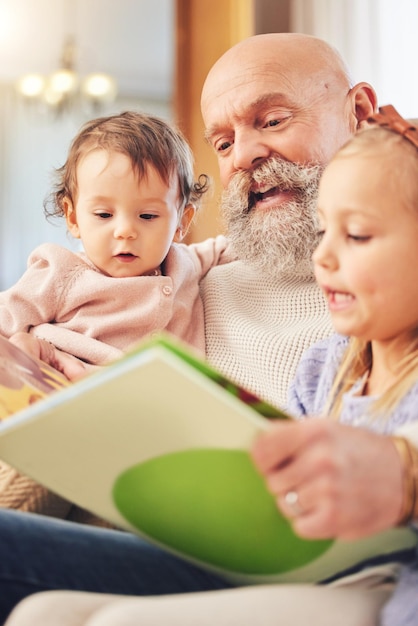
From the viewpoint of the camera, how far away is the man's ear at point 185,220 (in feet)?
5.19

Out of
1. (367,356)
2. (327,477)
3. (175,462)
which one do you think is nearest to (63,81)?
(367,356)

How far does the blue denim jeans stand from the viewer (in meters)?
0.86

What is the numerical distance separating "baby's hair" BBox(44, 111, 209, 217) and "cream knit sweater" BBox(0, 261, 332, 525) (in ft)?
0.57

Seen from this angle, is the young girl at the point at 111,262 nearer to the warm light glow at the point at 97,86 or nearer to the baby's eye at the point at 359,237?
the baby's eye at the point at 359,237

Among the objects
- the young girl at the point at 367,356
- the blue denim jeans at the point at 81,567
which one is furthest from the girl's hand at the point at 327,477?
the blue denim jeans at the point at 81,567

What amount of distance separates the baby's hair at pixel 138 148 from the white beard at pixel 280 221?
11 cm

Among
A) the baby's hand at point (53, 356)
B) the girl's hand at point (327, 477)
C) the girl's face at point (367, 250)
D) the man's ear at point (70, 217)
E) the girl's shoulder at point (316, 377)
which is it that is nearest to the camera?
the girl's hand at point (327, 477)

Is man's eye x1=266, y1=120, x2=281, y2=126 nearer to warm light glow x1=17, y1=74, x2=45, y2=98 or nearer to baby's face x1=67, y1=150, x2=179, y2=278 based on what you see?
baby's face x1=67, y1=150, x2=179, y2=278

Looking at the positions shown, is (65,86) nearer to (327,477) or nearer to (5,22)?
(5,22)

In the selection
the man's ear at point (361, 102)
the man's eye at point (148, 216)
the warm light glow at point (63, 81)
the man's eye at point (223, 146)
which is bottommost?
the warm light glow at point (63, 81)

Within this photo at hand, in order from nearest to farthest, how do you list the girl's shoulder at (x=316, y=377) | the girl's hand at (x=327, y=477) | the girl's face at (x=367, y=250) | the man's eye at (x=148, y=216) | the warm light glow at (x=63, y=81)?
1. the girl's hand at (x=327, y=477)
2. the girl's face at (x=367, y=250)
3. the girl's shoulder at (x=316, y=377)
4. the man's eye at (x=148, y=216)
5. the warm light glow at (x=63, y=81)

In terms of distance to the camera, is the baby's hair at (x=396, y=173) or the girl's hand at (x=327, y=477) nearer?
the girl's hand at (x=327, y=477)

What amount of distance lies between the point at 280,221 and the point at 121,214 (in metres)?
0.31

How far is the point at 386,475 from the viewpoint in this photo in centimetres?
65
